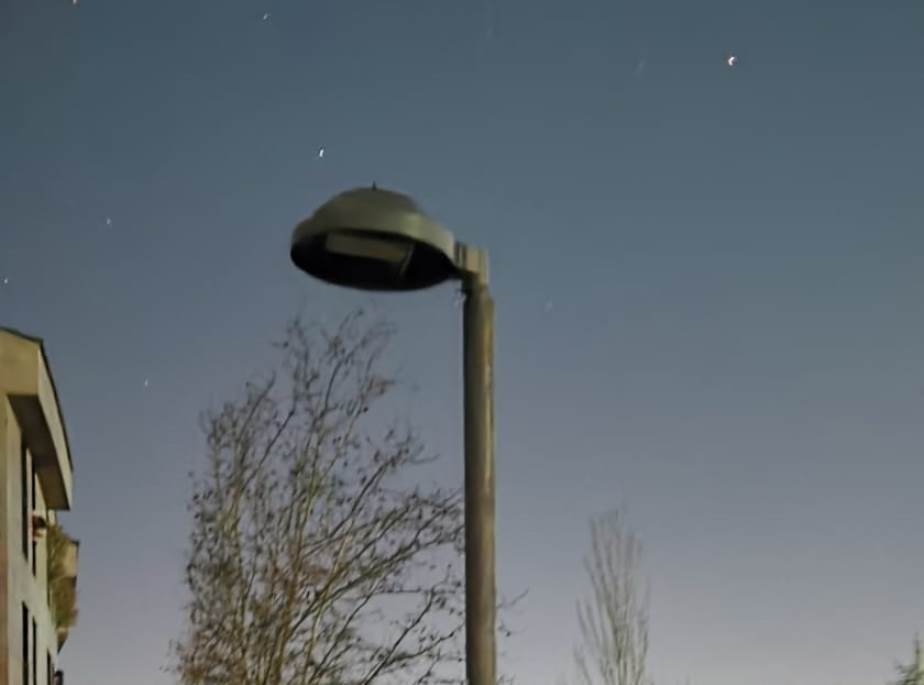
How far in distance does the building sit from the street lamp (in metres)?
14.2

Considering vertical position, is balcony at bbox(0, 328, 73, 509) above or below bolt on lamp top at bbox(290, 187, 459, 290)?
above

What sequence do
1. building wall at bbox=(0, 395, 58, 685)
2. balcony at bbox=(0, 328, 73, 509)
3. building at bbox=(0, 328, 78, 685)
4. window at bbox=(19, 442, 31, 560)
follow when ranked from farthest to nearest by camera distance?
1. window at bbox=(19, 442, 31, 560)
2. balcony at bbox=(0, 328, 73, 509)
3. building at bbox=(0, 328, 78, 685)
4. building wall at bbox=(0, 395, 58, 685)

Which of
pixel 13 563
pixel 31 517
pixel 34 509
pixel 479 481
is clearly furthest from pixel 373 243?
pixel 34 509

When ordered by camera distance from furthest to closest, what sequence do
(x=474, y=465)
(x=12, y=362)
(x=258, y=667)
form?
(x=12, y=362), (x=258, y=667), (x=474, y=465)

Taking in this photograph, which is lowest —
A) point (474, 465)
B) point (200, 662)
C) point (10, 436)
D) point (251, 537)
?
point (474, 465)

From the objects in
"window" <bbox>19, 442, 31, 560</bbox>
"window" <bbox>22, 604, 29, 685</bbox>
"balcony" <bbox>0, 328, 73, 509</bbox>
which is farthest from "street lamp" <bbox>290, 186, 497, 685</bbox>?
"window" <bbox>22, 604, 29, 685</bbox>

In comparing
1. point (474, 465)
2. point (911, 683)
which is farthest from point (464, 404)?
point (911, 683)

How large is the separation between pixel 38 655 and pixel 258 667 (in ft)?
41.5

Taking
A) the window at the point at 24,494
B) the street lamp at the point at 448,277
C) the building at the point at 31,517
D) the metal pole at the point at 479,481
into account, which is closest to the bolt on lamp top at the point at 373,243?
the street lamp at the point at 448,277

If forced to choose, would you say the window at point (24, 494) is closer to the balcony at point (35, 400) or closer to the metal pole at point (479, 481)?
the balcony at point (35, 400)

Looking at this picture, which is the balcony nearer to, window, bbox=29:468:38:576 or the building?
the building

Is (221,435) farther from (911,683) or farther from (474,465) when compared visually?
(474,465)

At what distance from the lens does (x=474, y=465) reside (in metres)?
3.71

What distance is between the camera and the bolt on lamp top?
11.7ft
